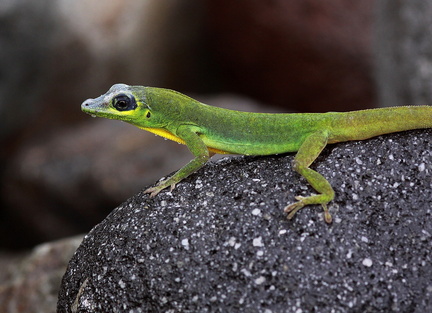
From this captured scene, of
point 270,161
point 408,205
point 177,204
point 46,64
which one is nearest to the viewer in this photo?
point 408,205

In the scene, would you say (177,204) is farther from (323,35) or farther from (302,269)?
(323,35)

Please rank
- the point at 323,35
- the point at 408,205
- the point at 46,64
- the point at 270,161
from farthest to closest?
1. the point at 323,35
2. the point at 46,64
3. the point at 270,161
4. the point at 408,205

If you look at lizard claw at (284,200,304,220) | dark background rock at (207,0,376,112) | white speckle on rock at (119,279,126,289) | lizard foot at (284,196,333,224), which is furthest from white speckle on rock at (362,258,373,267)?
dark background rock at (207,0,376,112)

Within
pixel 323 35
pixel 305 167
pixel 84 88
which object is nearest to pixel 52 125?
pixel 84 88

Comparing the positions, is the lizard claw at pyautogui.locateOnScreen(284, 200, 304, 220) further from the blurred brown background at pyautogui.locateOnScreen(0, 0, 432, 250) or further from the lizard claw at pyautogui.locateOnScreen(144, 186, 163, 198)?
the blurred brown background at pyautogui.locateOnScreen(0, 0, 432, 250)

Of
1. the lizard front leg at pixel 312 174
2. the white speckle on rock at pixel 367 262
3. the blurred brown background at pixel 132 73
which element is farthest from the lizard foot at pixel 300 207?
the blurred brown background at pixel 132 73

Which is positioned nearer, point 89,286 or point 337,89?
point 89,286

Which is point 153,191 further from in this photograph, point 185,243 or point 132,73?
point 132,73
